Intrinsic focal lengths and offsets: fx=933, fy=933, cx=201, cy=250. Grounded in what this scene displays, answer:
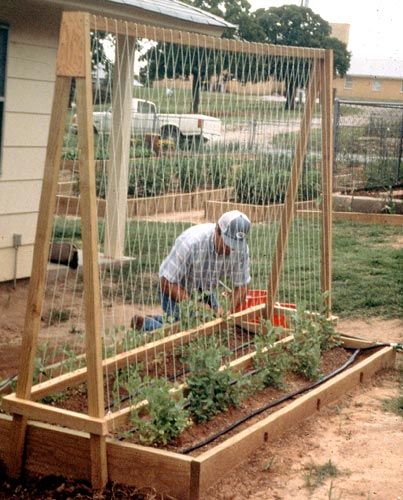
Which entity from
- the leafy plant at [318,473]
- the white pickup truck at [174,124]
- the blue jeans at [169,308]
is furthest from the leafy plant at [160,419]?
the blue jeans at [169,308]

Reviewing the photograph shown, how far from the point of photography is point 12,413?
4781 mm

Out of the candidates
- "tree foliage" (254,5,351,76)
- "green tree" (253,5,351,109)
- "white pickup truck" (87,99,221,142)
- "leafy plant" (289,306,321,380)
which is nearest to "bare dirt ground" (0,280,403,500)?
"leafy plant" (289,306,321,380)

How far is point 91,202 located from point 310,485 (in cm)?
183

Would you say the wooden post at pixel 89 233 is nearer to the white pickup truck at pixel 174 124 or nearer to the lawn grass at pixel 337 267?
the white pickup truck at pixel 174 124

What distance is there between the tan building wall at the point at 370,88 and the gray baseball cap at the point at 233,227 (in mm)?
60327

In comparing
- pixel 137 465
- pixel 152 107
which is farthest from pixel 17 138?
pixel 137 465

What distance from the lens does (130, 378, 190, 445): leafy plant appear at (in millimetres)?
→ 4734

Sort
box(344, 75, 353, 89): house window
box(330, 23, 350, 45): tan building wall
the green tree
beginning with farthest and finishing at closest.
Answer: box(344, 75, 353, 89): house window, box(330, 23, 350, 45): tan building wall, the green tree

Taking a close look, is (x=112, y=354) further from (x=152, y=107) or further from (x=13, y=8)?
(x=13, y=8)

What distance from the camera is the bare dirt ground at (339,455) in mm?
4719

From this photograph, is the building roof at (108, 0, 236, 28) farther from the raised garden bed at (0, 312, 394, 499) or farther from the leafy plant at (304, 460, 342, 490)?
the leafy plant at (304, 460, 342, 490)

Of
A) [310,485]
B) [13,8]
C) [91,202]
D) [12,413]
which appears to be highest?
[13,8]

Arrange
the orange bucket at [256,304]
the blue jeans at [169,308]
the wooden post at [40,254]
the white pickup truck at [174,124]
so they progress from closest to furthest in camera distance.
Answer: the wooden post at [40,254]
the white pickup truck at [174,124]
the blue jeans at [169,308]
the orange bucket at [256,304]

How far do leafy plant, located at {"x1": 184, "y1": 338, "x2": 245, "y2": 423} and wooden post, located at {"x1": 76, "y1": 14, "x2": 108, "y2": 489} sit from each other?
3.04 feet
